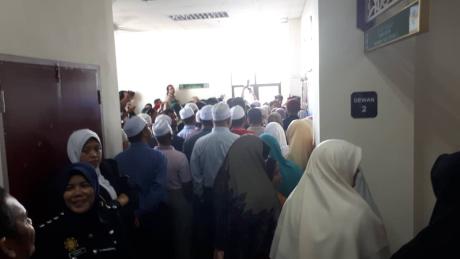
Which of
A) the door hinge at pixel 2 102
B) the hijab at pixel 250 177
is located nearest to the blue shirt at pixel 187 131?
the hijab at pixel 250 177

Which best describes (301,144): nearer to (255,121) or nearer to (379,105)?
(255,121)

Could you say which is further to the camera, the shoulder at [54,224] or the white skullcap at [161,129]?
the white skullcap at [161,129]

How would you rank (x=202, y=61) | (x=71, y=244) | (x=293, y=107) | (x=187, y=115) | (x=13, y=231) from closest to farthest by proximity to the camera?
(x=13, y=231) → (x=71, y=244) → (x=187, y=115) → (x=293, y=107) → (x=202, y=61)

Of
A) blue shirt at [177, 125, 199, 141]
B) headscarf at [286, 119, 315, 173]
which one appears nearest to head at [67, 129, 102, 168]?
headscarf at [286, 119, 315, 173]

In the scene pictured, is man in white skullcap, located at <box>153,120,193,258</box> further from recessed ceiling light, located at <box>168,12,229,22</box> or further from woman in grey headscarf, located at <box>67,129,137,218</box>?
recessed ceiling light, located at <box>168,12,229,22</box>

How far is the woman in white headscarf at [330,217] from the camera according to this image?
1.90 m

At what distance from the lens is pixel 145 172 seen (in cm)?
312

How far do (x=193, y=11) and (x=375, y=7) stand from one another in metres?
5.54

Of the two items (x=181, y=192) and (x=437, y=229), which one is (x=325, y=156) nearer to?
(x=437, y=229)

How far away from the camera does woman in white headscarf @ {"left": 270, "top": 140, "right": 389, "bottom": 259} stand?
6.22ft

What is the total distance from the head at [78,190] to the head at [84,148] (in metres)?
0.40

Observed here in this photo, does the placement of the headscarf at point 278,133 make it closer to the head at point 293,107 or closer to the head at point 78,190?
the head at point 293,107

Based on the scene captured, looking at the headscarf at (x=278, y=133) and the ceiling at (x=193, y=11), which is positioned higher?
the ceiling at (x=193, y=11)

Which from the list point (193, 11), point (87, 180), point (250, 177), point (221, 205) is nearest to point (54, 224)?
point (87, 180)
